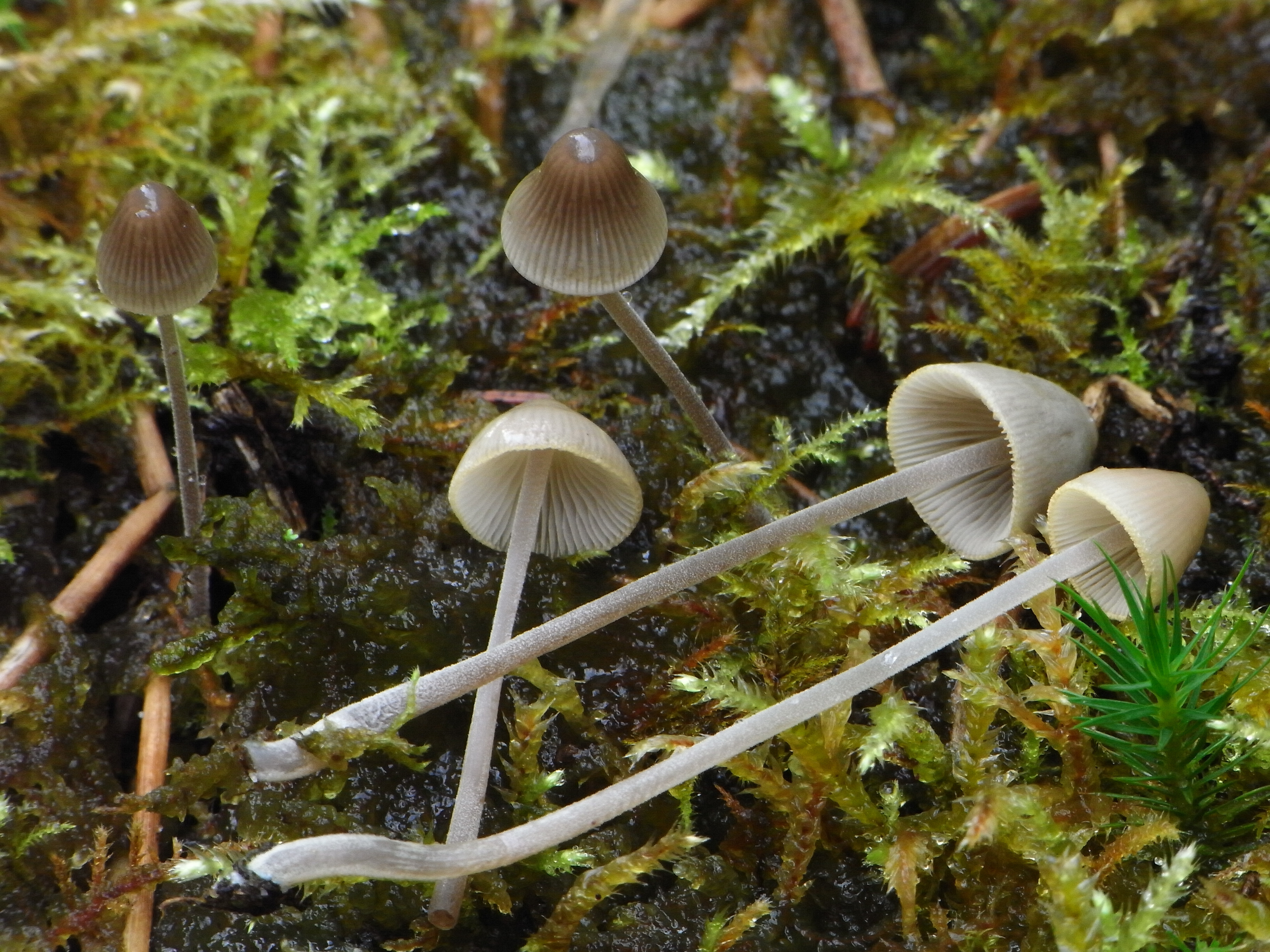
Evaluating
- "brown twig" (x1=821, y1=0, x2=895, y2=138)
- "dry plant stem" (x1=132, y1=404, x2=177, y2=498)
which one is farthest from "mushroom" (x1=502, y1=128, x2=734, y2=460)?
"brown twig" (x1=821, y1=0, x2=895, y2=138)

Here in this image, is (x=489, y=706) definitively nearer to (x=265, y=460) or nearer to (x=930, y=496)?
(x=265, y=460)

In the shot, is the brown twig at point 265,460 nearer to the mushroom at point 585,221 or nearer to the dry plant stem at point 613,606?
the dry plant stem at point 613,606

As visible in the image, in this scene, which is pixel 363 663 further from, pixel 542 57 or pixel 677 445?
pixel 542 57

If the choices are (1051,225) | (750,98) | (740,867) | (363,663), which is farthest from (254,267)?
(1051,225)

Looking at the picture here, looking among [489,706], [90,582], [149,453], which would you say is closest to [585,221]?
[489,706]

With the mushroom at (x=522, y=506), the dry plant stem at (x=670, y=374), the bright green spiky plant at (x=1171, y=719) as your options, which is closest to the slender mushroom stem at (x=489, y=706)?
the mushroom at (x=522, y=506)

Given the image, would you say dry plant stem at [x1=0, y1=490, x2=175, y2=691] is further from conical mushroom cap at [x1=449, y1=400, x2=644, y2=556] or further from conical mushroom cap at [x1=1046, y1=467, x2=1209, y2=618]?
conical mushroom cap at [x1=1046, y1=467, x2=1209, y2=618]
